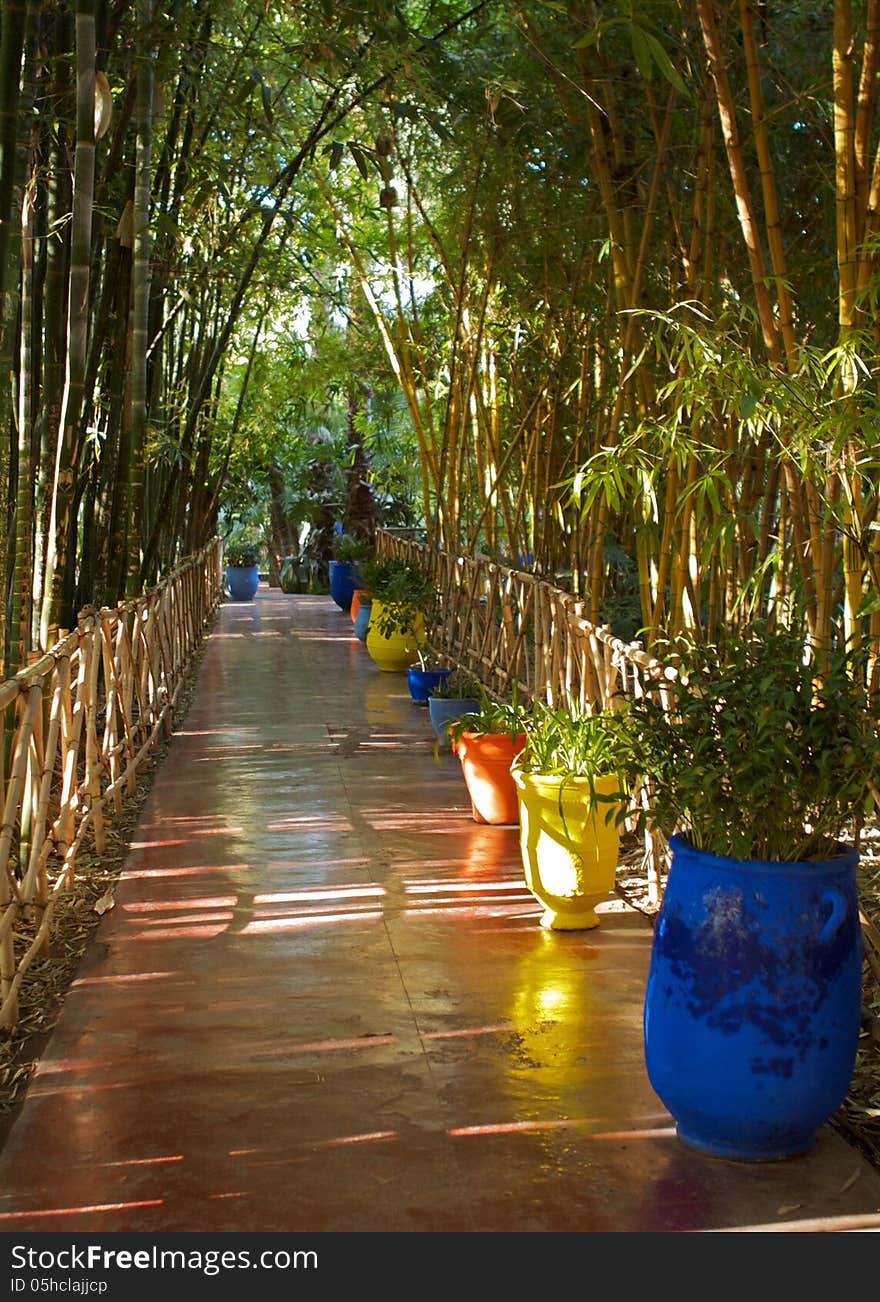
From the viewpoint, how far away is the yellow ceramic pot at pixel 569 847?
3475 millimetres

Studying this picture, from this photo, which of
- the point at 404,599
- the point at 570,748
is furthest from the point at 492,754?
the point at 404,599

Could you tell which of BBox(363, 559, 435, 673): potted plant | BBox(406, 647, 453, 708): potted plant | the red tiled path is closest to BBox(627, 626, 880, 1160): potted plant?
the red tiled path

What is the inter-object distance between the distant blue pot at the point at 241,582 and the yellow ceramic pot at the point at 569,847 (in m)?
11.8

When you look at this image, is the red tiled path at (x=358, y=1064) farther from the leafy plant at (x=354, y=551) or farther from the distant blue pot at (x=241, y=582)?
the distant blue pot at (x=241, y=582)

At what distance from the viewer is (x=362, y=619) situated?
1011cm

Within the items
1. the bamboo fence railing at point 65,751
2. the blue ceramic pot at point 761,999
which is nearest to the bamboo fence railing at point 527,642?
the blue ceramic pot at point 761,999

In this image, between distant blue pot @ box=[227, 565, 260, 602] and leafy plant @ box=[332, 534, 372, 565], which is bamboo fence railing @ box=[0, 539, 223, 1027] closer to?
leafy plant @ box=[332, 534, 372, 565]

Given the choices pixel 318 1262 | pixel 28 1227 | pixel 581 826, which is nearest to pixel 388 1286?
pixel 318 1262

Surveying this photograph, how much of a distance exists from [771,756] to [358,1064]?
1.04 meters

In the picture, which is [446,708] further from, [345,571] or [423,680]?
[345,571]

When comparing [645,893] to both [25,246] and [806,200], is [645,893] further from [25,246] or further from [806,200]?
[25,246]

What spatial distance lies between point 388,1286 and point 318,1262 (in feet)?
0.39

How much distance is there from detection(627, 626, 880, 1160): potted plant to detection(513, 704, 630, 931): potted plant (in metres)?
1.08

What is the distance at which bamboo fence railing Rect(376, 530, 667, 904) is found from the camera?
3916 millimetres
